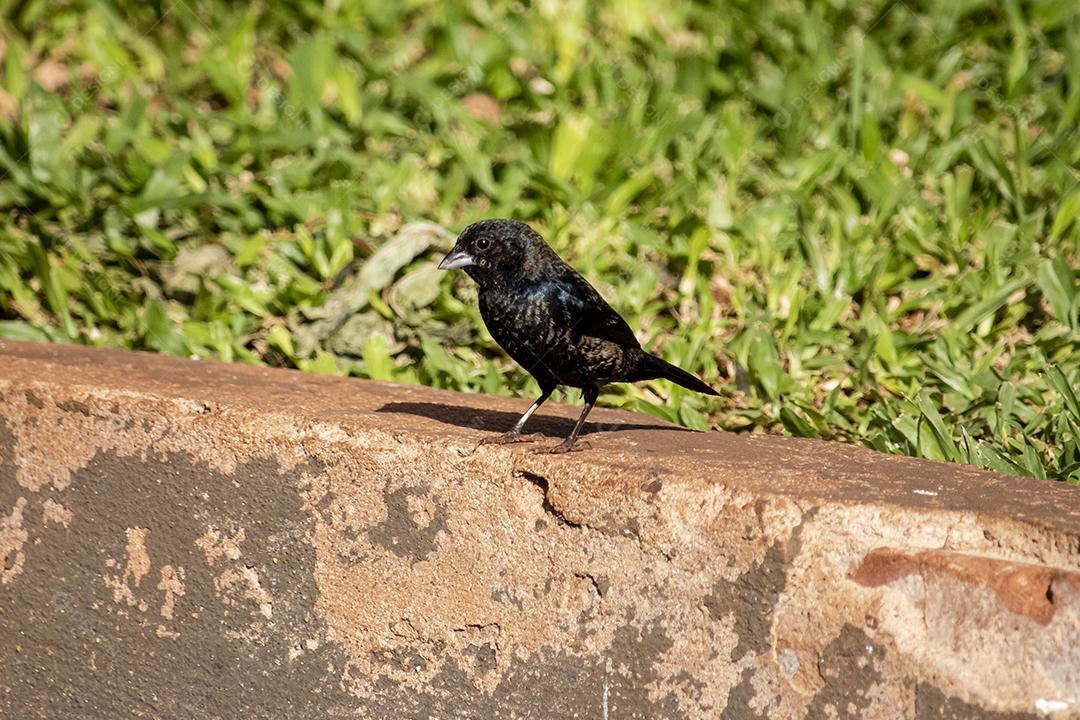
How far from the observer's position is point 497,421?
382 centimetres

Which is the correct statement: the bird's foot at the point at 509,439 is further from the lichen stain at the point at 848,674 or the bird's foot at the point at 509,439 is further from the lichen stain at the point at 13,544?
the lichen stain at the point at 13,544

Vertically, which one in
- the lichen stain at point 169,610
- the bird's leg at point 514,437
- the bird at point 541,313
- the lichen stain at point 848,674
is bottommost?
the lichen stain at point 169,610

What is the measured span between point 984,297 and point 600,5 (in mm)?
3124

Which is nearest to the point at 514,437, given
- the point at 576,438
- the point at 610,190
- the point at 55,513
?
the point at 576,438

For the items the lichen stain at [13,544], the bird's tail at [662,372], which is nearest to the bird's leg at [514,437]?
the bird's tail at [662,372]

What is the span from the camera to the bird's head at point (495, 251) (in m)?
3.62

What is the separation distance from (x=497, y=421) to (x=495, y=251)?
1.71ft

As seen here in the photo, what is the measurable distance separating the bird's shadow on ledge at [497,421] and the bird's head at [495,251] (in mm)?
409

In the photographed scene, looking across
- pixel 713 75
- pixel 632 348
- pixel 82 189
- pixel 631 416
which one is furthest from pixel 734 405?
pixel 82 189

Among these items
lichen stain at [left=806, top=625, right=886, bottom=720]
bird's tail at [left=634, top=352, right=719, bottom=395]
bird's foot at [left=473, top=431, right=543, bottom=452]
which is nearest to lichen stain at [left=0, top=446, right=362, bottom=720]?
bird's foot at [left=473, top=431, right=543, bottom=452]

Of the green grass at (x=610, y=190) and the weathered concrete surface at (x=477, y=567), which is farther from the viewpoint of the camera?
the green grass at (x=610, y=190)

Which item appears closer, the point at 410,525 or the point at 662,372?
the point at 410,525

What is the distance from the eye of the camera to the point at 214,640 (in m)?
3.44

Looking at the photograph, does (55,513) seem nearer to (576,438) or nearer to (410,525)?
(410,525)
